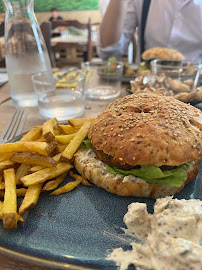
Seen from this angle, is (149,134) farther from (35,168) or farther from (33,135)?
(33,135)

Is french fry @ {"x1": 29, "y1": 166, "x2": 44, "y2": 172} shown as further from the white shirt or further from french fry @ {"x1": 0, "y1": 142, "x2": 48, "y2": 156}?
the white shirt

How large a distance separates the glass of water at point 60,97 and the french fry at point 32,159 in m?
1.10

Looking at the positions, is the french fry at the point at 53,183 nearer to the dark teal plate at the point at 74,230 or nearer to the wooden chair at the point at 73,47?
the dark teal plate at the point at 74,230

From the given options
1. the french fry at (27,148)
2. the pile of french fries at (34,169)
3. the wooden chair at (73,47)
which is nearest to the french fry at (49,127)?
the pile of french fries at (34,169)

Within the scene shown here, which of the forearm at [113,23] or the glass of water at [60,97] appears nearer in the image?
the glass of water at [60,97]

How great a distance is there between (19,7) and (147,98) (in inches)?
71.4

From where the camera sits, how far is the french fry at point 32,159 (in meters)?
1.49

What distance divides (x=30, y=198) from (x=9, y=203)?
0.38ft

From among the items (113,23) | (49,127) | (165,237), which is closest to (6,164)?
(49,127)

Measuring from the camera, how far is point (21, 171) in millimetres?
1560

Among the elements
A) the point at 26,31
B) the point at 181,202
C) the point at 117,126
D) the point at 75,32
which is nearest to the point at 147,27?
the point at 26,31

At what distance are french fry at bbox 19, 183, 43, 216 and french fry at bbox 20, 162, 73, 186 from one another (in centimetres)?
3

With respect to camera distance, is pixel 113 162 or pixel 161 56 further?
pixel 161 56

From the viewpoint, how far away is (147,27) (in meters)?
4.89
